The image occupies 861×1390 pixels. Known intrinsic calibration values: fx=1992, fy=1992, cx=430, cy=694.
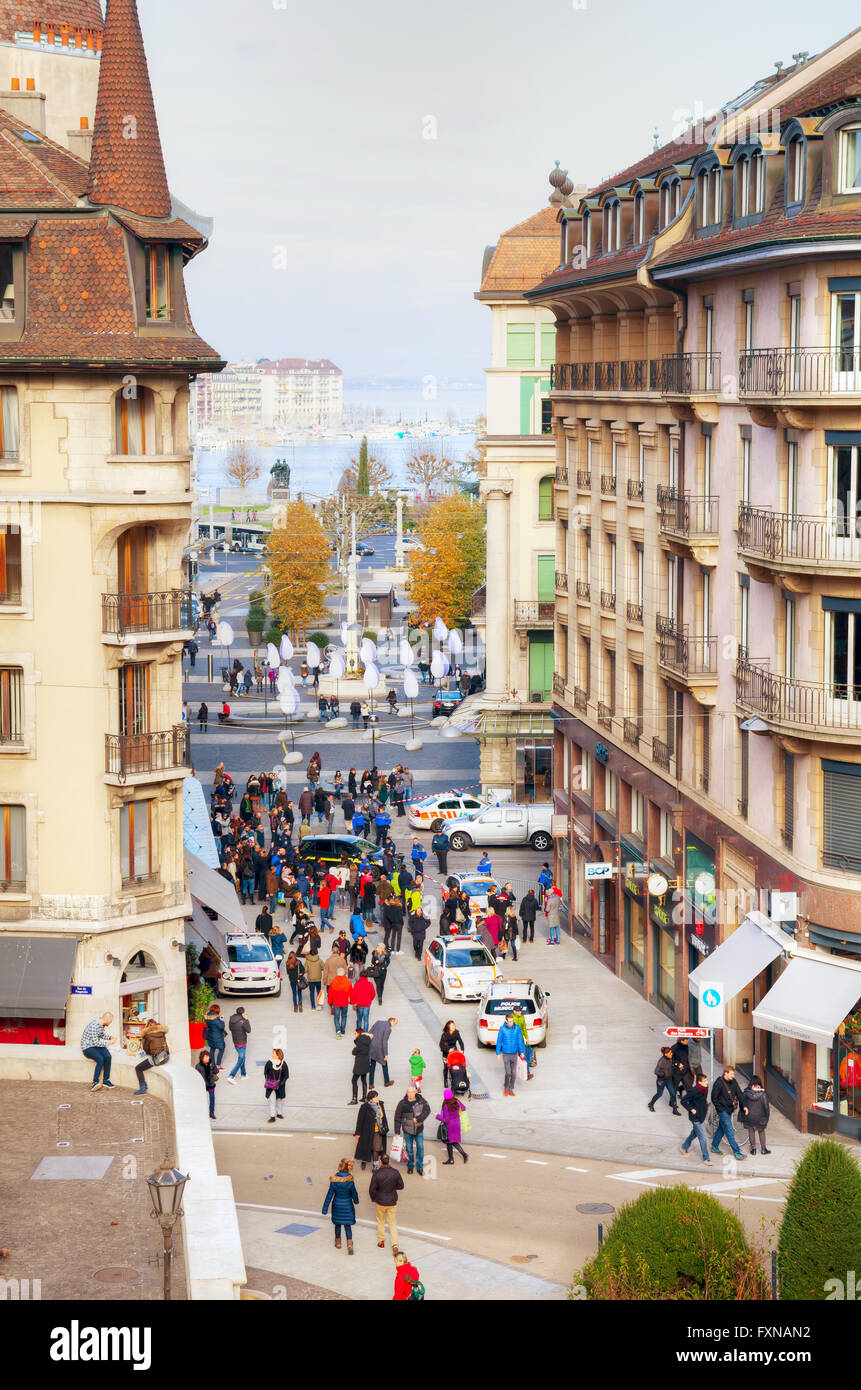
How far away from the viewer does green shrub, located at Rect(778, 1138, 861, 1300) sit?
21.9m

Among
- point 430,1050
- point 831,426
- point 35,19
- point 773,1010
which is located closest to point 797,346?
point 831,426

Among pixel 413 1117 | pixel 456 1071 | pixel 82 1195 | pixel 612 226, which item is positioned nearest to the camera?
pixel 82 1195

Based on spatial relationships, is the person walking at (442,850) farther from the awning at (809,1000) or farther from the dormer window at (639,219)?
the awning at (809,1000)

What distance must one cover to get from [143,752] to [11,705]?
2.58m

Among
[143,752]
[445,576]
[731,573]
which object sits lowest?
[143,752]

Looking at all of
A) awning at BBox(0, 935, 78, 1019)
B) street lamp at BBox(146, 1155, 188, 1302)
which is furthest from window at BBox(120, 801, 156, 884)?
street lamp at BBox(146, 1155, 188, 1302)

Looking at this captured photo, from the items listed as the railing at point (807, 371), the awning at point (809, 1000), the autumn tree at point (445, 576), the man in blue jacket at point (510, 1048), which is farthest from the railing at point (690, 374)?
the autumn tree at point (445, 576)

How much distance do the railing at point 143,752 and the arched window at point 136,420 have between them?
5286 mm

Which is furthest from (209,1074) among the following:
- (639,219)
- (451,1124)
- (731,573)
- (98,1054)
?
(639,219)

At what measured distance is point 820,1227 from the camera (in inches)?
866

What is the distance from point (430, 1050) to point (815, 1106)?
30.4 ft

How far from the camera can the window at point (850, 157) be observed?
3148cm

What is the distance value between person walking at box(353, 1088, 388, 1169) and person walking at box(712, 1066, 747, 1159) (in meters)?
5.62

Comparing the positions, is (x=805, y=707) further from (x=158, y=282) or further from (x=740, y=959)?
(x=158, y=282)
